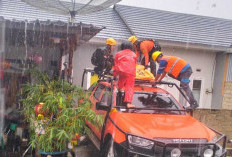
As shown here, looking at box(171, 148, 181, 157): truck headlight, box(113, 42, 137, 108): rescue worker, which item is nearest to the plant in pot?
box(113, 42, 137, 108): rescue worker

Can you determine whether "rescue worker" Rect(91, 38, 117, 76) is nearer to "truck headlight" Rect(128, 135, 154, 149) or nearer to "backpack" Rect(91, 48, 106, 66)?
"backpack" Rect(91, 48, 106, 66)

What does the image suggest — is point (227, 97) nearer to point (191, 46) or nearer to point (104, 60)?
point (191, 46)

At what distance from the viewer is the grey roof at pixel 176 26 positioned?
10602 mm

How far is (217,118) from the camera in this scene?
639 cm

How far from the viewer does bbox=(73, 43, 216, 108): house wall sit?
9.22 metres

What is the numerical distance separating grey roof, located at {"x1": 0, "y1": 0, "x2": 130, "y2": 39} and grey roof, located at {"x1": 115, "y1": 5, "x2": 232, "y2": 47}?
53 centimetres

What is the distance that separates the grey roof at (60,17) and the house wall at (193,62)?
1180 millimetres

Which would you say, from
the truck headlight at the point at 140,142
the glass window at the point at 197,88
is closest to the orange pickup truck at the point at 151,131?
the truck headlight at the point at 140,142

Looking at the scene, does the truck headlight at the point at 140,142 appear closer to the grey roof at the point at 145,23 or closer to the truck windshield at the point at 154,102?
the truck windshield at the point at 154,102

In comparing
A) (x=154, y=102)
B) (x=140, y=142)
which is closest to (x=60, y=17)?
(x=154, y=102)

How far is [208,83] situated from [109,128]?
831cm

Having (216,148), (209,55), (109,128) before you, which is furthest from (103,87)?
(209,55)

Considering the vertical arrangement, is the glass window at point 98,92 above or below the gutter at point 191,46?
below

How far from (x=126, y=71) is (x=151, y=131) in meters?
1.44
